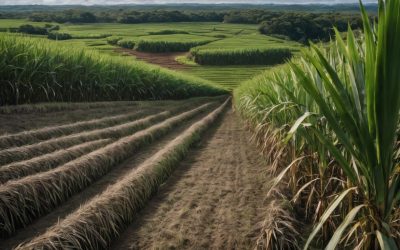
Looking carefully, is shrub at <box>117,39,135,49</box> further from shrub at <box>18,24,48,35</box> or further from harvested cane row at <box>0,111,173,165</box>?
harvested cane row at <box>0,111,173,165</box>

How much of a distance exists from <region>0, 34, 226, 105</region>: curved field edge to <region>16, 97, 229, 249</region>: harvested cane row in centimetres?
477

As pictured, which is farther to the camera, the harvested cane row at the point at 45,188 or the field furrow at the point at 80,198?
the harvested cane row at the point at 45,188

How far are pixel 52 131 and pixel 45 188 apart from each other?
335 centimetres

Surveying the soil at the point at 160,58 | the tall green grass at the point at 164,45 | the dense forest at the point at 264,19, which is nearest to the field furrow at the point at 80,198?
the soil at the point at 160,58

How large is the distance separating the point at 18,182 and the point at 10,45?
246 inches

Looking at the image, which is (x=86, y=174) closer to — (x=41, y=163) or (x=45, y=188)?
(x=41, y=163)

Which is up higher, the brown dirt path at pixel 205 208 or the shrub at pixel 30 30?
the shrub at pixel 30 30

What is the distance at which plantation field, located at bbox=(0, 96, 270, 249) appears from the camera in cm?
425

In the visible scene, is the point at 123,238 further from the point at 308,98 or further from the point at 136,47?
the point at 136,47

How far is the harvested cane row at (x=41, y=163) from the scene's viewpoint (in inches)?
206

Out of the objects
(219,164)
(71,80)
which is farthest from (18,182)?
(71,80)

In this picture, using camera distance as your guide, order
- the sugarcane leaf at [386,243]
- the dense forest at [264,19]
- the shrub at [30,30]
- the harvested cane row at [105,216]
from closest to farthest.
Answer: the sugarcane leaf at [386,243] < the harvested cane row at [105,216] < the shrub at [30,30] < the dense forest at [264,19]

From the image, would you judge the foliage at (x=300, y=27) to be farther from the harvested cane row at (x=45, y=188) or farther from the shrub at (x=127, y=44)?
the harvested cane row at (x=45, y=188)

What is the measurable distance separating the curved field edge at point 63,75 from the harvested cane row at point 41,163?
11.2 ft
